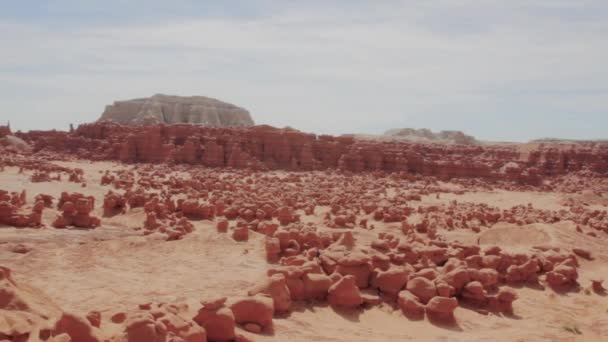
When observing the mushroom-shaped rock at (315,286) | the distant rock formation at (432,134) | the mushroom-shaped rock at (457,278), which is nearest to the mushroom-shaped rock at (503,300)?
the mushroom-shaped rock at (457,278)

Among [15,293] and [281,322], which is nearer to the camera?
[15,293]

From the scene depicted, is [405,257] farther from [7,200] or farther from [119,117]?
[119,117]

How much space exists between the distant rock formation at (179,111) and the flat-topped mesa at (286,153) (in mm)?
25073

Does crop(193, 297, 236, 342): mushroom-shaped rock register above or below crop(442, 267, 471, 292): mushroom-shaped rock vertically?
above

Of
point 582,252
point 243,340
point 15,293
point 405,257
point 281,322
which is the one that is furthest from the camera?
point 582,252

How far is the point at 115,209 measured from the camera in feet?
53.8

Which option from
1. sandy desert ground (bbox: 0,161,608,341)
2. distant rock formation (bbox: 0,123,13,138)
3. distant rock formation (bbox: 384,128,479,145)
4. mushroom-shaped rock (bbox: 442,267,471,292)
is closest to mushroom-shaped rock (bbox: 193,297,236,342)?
sandy desert ground (bbox: 0,161,608,341)

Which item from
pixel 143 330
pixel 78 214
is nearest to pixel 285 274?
pixel 143 330

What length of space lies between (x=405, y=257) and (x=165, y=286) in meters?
4.62

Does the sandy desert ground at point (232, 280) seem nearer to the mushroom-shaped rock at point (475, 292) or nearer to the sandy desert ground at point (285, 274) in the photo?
the sandy desert ground at point (285, 274)

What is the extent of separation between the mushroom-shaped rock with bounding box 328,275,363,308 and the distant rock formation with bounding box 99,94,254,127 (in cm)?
5820

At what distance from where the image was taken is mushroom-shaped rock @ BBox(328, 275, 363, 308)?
886 cm

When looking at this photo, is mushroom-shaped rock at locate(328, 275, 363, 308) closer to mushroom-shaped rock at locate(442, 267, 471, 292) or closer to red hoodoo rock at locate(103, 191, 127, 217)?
mushroom-shaped rock at locate(442, 267, 471, 292)

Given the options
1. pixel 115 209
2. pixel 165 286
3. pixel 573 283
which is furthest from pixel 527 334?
pixel 115 209
